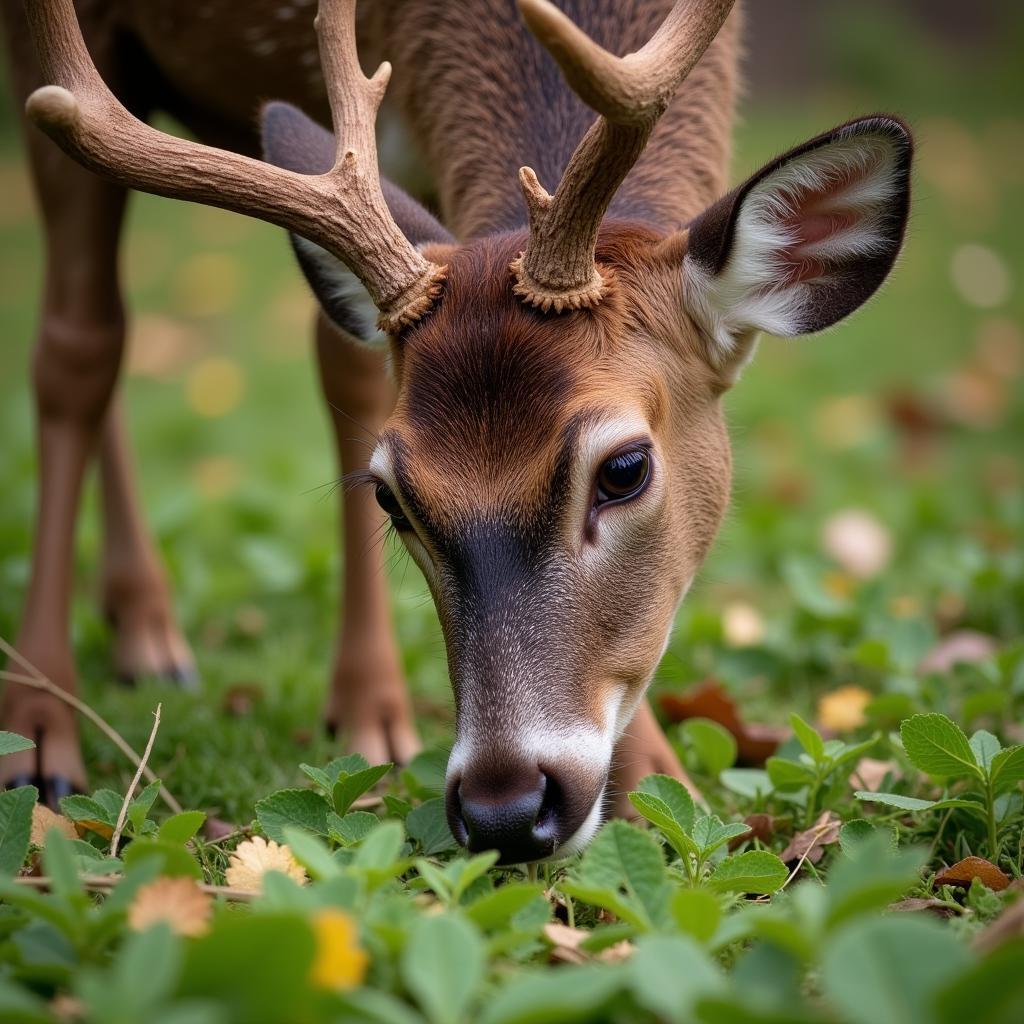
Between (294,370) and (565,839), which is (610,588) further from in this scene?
(294,370)

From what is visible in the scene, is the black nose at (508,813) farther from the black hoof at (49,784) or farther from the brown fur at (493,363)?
the black hoof at (49,784)

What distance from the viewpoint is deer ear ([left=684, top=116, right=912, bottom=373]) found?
290 centimetres

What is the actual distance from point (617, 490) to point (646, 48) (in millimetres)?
925

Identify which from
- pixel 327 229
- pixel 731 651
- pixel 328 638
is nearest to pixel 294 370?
pixel 328 638

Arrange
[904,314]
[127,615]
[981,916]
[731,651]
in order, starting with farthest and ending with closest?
[904,314] < [127,615] < [731,651] < [981,916]

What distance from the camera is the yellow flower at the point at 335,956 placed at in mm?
1779

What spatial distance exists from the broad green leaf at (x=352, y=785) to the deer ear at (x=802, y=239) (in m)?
1.28

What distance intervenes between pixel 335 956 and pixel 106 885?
646mm

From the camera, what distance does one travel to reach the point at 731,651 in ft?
14.0

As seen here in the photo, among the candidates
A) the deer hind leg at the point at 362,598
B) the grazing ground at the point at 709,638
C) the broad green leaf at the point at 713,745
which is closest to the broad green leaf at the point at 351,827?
the grazing ground at the point at 709,638

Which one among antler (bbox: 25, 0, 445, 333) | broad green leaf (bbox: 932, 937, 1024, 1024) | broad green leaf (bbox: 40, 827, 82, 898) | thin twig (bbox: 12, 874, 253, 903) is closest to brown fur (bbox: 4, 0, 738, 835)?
antler (bbox: 25, 0, 445, 333)

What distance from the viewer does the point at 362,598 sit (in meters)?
4.25

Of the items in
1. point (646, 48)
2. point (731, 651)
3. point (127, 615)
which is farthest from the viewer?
point (127, 615)

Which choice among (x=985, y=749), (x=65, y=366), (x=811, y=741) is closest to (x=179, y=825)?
(x=811, y=741)
